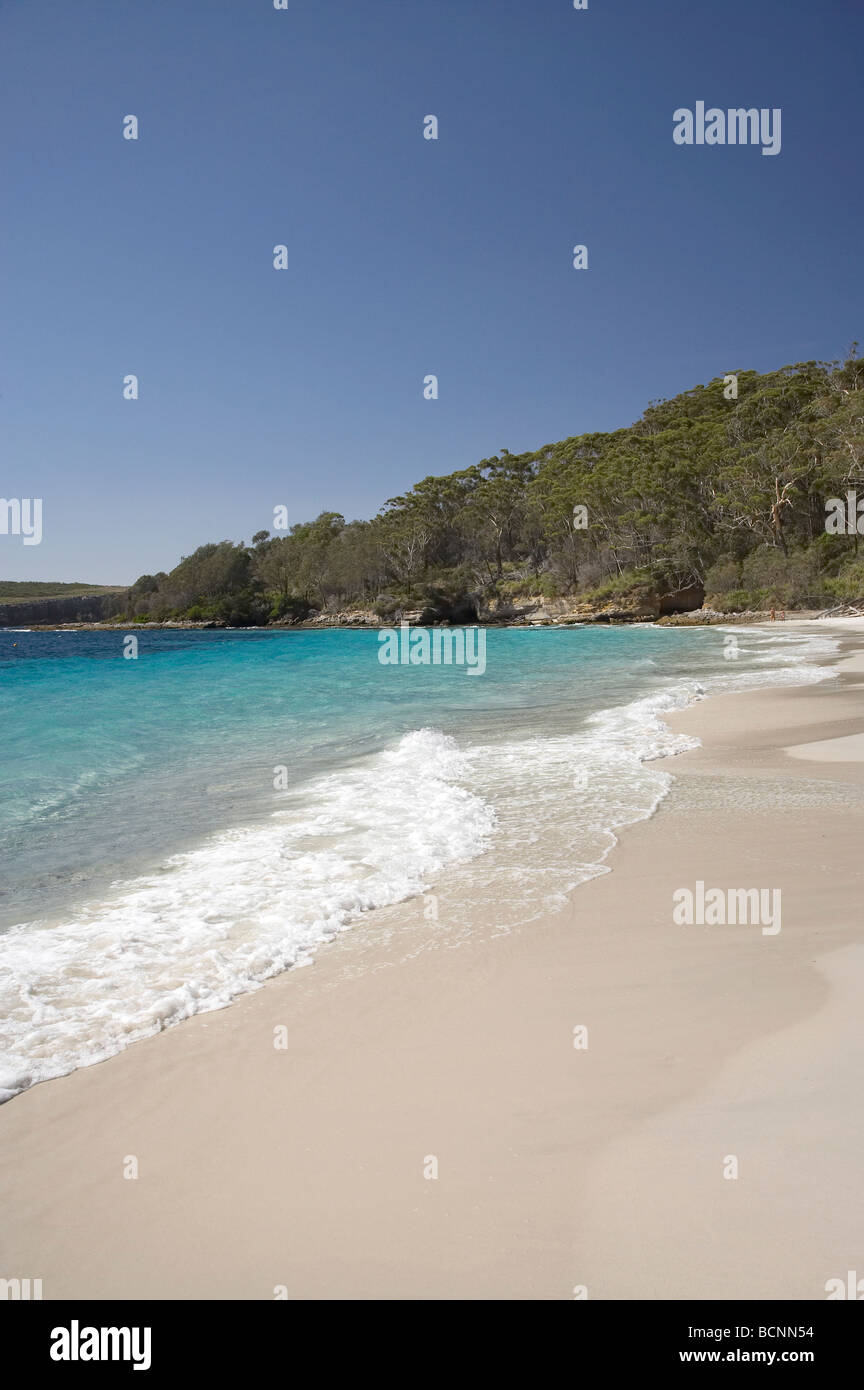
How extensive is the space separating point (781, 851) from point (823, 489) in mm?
60739

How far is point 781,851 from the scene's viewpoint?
20.9 feet

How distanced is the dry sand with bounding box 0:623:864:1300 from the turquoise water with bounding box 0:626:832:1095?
1.65ft

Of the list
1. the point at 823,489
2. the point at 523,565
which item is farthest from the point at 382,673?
the point at 523,565

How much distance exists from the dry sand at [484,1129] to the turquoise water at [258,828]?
0.50m

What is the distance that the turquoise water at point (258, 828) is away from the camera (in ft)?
15.3

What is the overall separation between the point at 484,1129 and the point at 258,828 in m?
5.44

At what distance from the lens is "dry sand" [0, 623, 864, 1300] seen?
2381 mm

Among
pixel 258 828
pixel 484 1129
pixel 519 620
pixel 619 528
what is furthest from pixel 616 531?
pixel 484 1129

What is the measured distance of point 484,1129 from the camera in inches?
118
